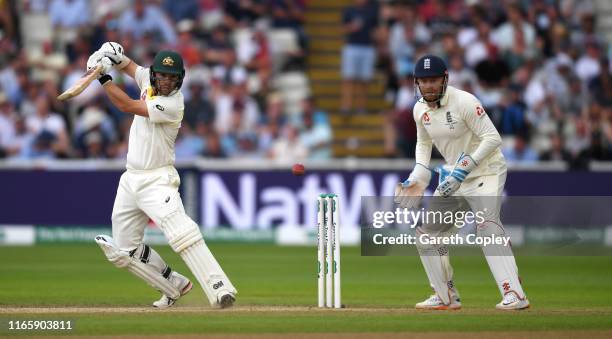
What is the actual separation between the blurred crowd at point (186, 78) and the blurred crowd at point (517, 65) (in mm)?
1384

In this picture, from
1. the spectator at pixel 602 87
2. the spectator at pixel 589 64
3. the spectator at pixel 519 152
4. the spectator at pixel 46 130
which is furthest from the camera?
the spectator at pixel 589 64

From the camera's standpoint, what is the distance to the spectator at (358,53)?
62.4ft

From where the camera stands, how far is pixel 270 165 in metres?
16.8

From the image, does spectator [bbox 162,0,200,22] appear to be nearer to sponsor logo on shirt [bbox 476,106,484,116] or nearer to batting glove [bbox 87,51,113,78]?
batting glove [bbox 87,51,113,78]

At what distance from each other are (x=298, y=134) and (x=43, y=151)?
3.64 meters

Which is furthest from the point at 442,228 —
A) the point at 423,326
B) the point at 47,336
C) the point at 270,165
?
the point at 270,165

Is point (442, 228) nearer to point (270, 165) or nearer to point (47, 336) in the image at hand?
point (47, 336)

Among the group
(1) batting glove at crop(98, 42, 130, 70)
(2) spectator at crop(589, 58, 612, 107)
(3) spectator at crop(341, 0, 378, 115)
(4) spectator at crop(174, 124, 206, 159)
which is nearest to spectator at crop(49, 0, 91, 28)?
(4) spectator at crop(174, 124, 206, 159)

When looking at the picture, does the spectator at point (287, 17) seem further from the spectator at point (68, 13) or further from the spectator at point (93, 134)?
the spectator at point (93, 134)

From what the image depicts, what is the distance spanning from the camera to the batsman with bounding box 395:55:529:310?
9.23 metres

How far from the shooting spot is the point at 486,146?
30.3ft

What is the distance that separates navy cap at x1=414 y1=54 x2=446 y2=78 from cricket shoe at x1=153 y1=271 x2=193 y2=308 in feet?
7.88

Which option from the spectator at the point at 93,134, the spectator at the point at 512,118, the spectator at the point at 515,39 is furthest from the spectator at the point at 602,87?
the spectator at the point at 93,134

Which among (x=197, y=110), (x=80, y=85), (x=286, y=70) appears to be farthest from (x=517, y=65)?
(x=80, y=85)
